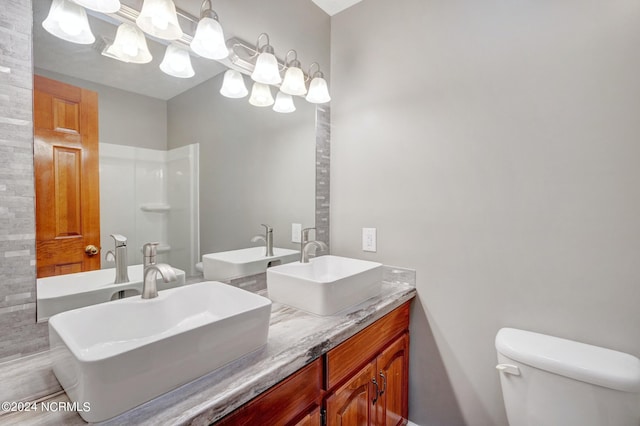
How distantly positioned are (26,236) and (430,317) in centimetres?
162

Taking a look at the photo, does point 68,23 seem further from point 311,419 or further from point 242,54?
point 311,419

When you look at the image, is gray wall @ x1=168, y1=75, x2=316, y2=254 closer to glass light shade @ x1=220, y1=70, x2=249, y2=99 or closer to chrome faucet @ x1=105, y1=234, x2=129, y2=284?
glass light shade @ x1=220, y1=70, x2=249, y2=99

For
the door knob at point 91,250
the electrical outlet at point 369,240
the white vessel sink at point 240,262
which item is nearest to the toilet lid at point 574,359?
the electrical outlet at point 369,240

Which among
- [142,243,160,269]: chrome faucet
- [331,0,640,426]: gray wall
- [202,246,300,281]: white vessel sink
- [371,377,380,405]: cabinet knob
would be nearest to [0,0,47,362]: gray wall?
[142,243,160,269]: chrome faucet

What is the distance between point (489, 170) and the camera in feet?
4.40

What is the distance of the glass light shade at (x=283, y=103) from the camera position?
1631 mm

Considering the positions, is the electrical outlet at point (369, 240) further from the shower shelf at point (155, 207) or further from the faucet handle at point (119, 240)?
the faucet handle at point (119, 240)

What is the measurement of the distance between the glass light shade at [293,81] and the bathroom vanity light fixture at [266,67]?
120 millimetres

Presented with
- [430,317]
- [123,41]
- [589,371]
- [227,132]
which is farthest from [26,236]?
[589,371]

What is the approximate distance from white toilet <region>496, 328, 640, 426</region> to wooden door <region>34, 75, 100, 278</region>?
155 cm

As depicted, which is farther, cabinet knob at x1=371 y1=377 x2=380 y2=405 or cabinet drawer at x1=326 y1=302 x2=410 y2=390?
cabinet knob at x1=371 y1=377 x2=380 y2=405

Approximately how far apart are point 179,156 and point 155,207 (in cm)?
23

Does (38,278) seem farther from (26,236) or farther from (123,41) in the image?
(123,41)

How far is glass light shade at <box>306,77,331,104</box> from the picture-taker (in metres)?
1.61
